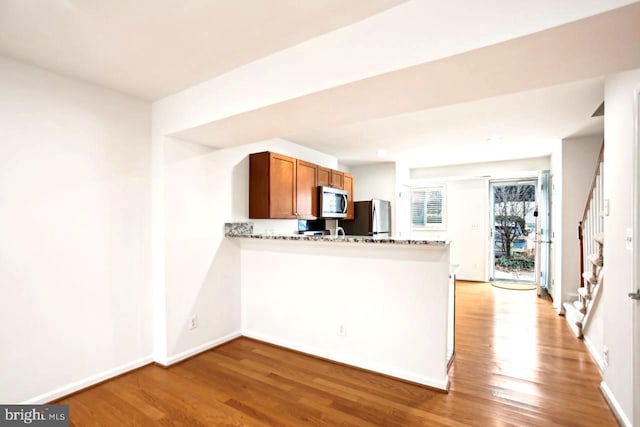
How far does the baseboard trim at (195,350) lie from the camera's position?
2.93 meters

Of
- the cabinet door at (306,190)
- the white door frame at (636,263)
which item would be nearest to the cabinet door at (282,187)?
the cabinet door at (306,190)

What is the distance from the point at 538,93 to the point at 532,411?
104 inches

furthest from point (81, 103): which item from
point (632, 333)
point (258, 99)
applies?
point (632, 333)

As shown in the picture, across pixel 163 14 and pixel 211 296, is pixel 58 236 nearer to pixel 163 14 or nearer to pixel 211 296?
pixel 211 296

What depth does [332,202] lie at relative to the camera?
489cm

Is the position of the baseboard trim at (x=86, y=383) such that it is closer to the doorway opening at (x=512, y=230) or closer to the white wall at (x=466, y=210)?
the white wall at (x=466, y=210)

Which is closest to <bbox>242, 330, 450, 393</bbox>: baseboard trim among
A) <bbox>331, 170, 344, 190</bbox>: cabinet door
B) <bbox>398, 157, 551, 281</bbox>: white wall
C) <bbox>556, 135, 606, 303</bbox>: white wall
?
<bbox>331, 170, 344, 190</bbox>: cabinet door

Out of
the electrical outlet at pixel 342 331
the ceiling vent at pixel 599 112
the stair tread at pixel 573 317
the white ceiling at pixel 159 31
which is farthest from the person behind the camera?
the stair tread at pixel 573 317

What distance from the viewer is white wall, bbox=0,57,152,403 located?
7.15ft

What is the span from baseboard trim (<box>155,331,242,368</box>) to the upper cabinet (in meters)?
1.38

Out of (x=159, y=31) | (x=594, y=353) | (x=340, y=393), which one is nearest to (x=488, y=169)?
(x=594, y=353)

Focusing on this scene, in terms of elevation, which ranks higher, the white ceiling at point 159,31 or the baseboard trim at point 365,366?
the white ceiling at point 159,31

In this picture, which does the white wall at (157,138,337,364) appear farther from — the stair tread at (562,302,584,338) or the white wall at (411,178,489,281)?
the white wall at (411,178,489,281)

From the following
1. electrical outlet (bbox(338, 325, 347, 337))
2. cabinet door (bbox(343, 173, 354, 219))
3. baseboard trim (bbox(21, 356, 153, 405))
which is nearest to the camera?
baseboard trim (bbox(21, 356, 153, 405))
